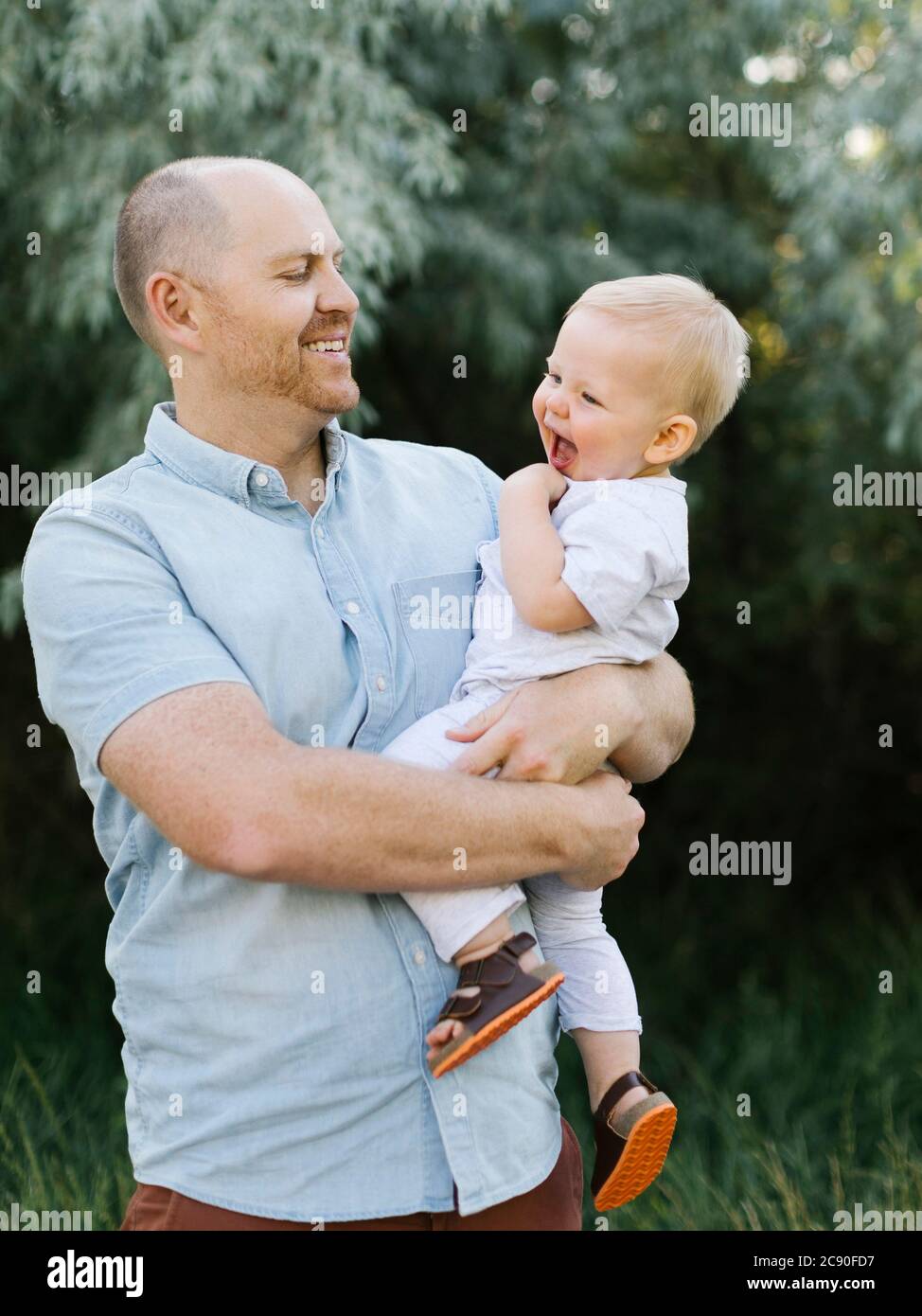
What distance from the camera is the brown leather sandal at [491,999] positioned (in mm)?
1820

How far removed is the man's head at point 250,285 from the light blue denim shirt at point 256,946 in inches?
6.2

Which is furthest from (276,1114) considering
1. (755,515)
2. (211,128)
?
(755,515)

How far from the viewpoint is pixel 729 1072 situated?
4766mm

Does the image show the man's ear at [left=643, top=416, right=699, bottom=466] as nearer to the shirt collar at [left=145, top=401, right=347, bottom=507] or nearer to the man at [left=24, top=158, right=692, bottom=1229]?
the man at [left=24, top=158, right=692, bottom=1229]

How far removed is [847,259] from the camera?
4.48m

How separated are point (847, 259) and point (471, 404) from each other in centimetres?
173

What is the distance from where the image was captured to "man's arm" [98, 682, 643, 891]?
167cm

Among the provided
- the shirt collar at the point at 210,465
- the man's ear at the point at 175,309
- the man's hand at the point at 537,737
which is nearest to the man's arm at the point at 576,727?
the man's hand at the point at 537,737

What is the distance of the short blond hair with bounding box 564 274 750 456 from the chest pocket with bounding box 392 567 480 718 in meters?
0.43

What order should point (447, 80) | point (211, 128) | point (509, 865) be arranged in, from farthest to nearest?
1. point (447, 80)
2. point (211, 128)
3. point (509, 865)

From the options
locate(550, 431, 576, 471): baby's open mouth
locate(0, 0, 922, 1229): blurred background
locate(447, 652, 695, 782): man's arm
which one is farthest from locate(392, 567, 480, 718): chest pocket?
locate(0, 0, 922, 1229): blurred background

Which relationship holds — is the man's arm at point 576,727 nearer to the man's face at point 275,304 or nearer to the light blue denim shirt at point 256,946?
the light blue denim shirt at point 256,946
